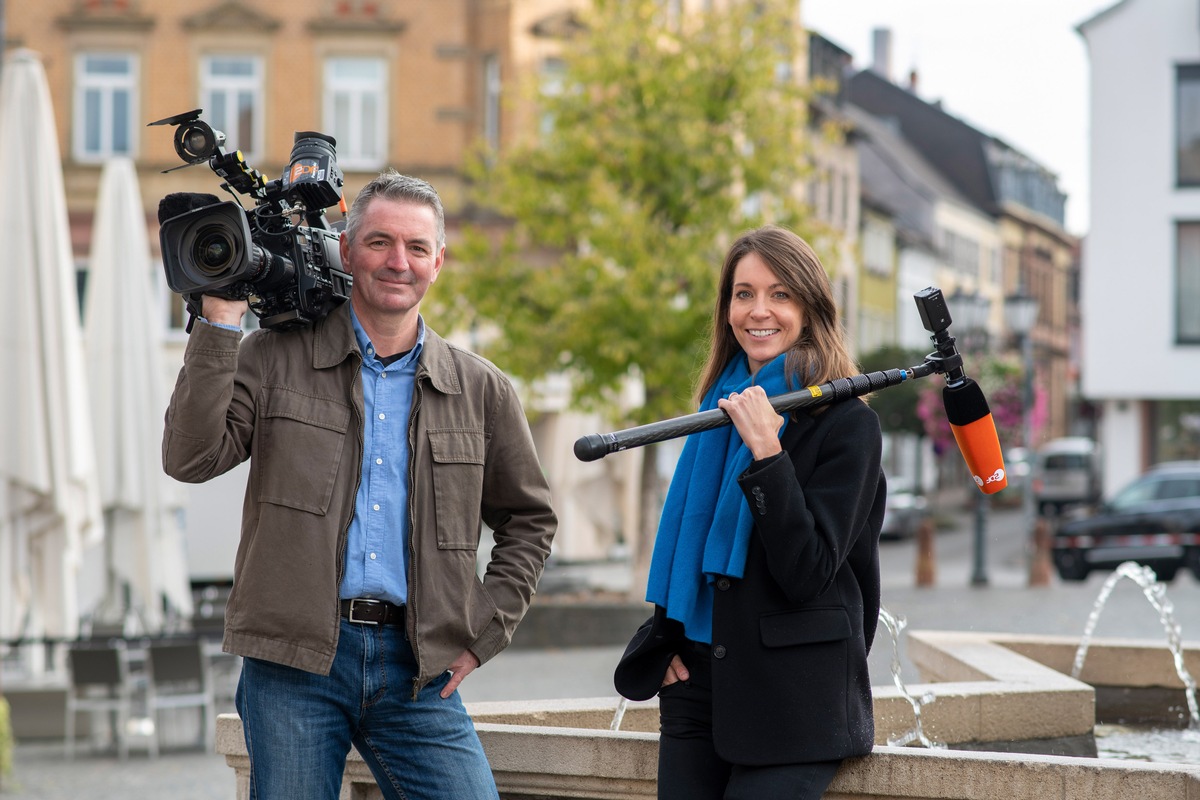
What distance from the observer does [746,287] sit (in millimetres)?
3480

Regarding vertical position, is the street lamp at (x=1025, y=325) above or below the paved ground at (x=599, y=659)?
above

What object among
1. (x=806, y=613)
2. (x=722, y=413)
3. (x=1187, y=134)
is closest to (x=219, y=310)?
(x=722, y=413)

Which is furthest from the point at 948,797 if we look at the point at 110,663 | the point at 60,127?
the point at 60,127

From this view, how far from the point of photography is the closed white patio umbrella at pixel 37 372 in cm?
1013

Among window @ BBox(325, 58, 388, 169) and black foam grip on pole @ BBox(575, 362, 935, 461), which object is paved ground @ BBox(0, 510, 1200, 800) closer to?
black foam grip on pole @ BBox(575, 362, 935, 461)

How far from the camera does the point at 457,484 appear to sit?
135 inches

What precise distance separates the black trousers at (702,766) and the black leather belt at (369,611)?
60 centimetres

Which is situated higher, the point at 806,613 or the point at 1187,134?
the point at 1187,134

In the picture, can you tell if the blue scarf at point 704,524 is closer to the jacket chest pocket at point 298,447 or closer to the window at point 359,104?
the jacket chest pocket at point 298,447

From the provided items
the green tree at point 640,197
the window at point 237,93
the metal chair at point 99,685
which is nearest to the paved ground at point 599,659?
the metal chair at point 99,685

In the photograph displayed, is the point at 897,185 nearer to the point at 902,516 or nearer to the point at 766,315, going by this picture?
the point at 902,516

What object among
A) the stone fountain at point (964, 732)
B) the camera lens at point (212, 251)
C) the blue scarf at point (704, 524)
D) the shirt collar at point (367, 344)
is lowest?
the stone fountain at point (964, 732)

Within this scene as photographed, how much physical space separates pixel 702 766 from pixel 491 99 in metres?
24.6

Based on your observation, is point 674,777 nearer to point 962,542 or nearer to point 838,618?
point 838,618
